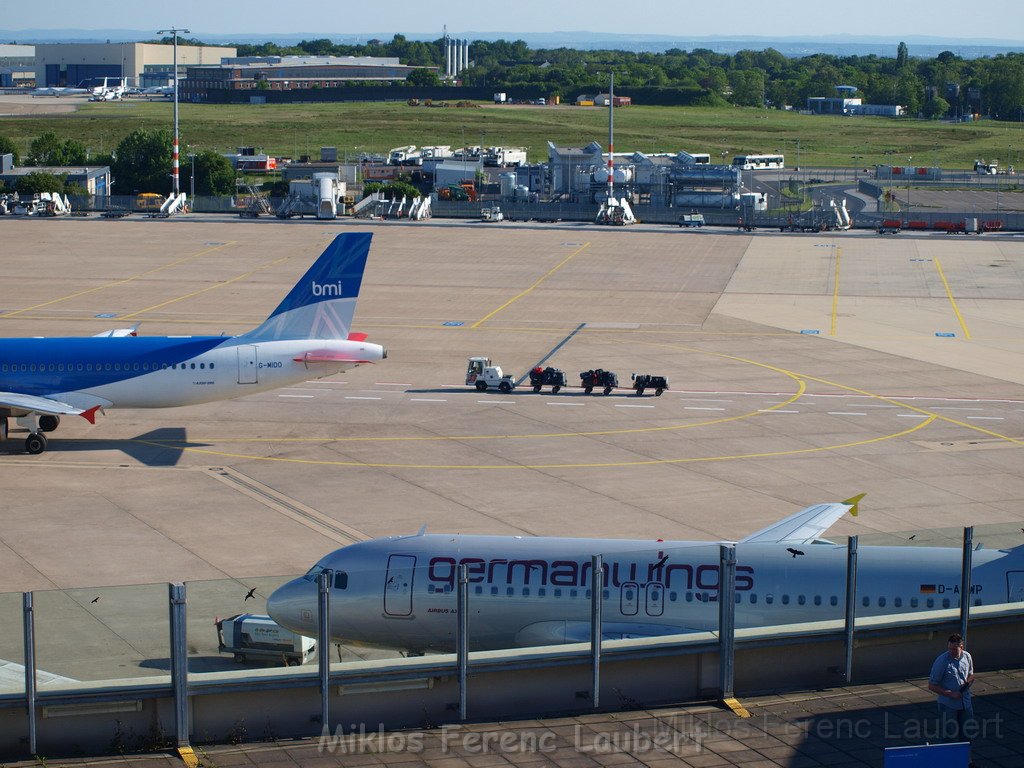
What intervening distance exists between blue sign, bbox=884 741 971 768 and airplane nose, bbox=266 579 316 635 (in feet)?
46.7

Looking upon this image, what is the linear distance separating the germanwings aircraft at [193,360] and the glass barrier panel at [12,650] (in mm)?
36406

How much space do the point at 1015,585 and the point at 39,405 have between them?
40733 mm

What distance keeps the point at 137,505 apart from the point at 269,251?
242 feet

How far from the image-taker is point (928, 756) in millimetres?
16641

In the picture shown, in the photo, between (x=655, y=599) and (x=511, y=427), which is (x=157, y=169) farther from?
(x=655, y=599)

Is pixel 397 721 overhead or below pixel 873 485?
overhead

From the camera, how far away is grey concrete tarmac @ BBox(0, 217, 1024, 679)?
1738 inches

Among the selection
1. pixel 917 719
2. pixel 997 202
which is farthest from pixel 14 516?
pixel 997 202

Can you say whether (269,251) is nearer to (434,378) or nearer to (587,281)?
(587,281)

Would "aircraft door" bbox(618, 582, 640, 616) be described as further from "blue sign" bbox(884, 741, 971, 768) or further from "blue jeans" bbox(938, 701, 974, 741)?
"blue sign" bbox(884, 741, 971, 768)

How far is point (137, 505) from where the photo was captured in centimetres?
4828

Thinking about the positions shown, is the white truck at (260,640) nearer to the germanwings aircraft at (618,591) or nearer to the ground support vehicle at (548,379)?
the germanwings aircraft at (618,591)

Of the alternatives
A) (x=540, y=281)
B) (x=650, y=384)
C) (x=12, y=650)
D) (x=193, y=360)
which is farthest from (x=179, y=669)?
(x=540, y=281)

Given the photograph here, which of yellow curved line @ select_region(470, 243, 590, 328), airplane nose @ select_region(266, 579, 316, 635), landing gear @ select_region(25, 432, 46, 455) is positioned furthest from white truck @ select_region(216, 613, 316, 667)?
yellow curved line @ select_region(470, 243, 590, 328)
